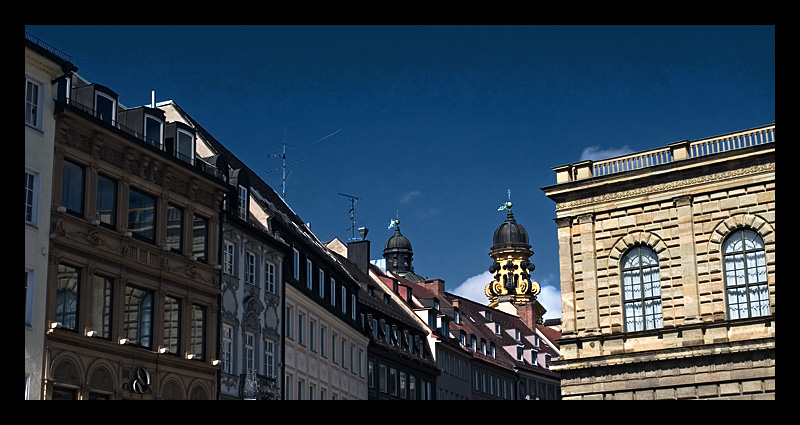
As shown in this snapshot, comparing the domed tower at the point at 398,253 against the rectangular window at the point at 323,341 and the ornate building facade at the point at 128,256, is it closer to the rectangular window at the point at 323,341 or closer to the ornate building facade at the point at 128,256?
the rectangular window at the point at 323,341

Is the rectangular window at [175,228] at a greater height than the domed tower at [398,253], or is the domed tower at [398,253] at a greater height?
the domed tower at [398,253]

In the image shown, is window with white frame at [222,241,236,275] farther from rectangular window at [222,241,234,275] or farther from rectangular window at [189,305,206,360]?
rectangular window at [189,305,206,360]

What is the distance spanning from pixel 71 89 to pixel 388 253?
86.1 metres

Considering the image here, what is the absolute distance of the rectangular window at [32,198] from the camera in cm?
3014

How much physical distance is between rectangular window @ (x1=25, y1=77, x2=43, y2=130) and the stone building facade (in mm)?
23525

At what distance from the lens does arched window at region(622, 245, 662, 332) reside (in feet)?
154

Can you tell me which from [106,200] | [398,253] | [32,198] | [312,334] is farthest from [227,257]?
[398,253]

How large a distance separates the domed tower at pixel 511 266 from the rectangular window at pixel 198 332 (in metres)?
88.5

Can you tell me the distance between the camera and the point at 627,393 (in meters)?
45.9

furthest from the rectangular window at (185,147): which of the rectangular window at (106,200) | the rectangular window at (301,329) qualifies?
the rectangular window at (301,329)
